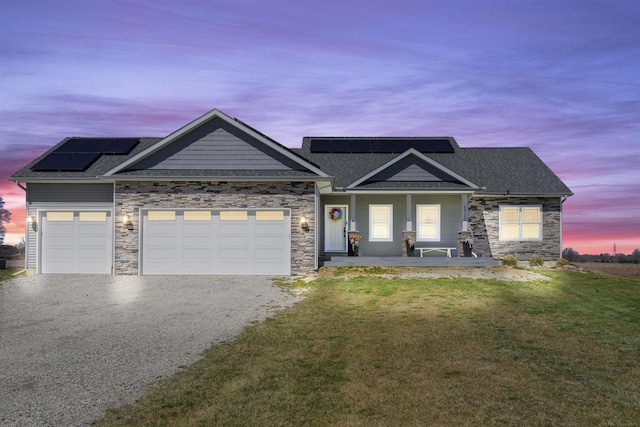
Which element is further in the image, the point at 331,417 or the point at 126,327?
the point at 126,327

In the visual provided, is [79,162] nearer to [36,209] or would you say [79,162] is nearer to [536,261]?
[36,209]

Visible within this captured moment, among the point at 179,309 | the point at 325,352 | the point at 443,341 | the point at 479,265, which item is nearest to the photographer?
the point at 325,352

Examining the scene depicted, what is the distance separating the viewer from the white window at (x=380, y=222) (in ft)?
76.5

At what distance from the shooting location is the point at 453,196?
23422mm

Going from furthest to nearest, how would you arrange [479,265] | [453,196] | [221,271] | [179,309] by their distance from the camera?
[453,196] → [479,265] → [221,271] → [179,309]

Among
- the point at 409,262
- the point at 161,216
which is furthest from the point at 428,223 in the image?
the point at 161,216

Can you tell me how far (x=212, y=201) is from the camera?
19062mm

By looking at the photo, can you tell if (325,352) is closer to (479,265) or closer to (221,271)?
(221,271)

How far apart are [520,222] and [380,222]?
6.86 meters

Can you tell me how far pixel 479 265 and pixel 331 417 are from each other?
644 inches

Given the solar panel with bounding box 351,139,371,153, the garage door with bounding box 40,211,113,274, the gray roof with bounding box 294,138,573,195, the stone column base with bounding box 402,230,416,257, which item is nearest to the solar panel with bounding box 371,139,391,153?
the solar panel with bounding box 351,139,371,153

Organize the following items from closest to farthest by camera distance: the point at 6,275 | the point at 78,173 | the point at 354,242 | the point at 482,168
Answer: the point at 6,275, the point at 78,173, the point at 354,242, the point at 482,168

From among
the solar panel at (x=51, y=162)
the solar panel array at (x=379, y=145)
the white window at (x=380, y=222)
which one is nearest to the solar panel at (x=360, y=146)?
the solar panel array at (x=379, y=145)

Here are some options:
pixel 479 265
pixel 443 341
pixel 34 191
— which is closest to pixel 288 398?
pixel 443 341
